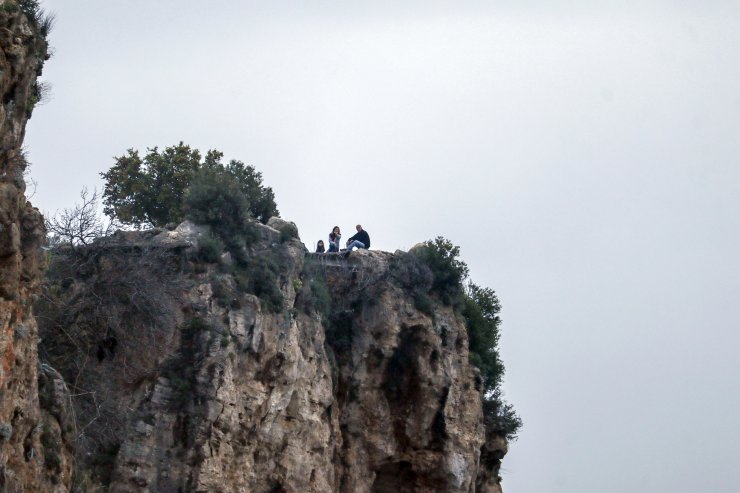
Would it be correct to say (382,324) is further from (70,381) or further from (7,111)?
(7,111)

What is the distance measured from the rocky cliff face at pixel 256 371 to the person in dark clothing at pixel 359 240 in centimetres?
80

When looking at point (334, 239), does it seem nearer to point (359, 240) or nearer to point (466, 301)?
point (359, 240)

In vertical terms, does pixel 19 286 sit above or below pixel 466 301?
below

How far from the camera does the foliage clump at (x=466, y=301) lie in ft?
105

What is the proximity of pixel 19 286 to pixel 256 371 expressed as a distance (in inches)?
462

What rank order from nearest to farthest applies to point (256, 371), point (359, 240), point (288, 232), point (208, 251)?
point (256, 371) < point (208, 251) < point (288, 232) < point (359, 240)

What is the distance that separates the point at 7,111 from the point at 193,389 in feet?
35.1

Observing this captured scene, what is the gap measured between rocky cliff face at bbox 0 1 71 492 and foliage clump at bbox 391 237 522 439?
17.9 metres

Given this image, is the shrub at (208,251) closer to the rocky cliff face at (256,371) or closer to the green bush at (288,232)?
the rocky cliff face at (256,371)

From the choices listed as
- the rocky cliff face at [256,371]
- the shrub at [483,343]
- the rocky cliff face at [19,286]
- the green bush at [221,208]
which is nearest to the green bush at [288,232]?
the rocky cliff face at [256,371]

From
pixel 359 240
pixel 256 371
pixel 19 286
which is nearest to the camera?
pixel 19 286

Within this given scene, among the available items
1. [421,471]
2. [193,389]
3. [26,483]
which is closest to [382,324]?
[421,471]

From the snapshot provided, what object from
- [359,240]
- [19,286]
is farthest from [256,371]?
[19,286]

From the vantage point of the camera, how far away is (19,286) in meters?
13.8
